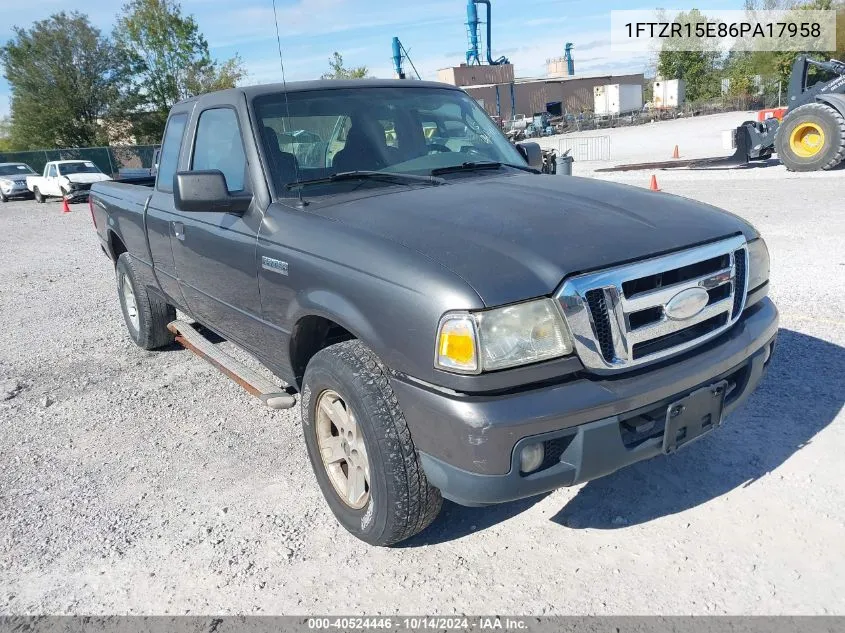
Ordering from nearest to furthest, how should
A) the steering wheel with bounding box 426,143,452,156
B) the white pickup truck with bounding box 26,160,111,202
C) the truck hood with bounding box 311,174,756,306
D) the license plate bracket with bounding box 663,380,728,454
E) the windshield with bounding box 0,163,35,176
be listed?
the truck hood with bounding box 311,174,756,306 → the license plate bracket with bounding box 663,380,728,454 → the steering wheel with bounding box 426,143,452,156 → the white pickup truck with bounding box 26,160,111,202 → the windshield with bounding box 0,163,35,176

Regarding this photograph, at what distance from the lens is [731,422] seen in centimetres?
367

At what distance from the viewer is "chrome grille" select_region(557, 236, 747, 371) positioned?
7.64ft

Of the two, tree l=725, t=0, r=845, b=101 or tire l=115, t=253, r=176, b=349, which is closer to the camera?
tire l=115, t=253, r=176, b=349

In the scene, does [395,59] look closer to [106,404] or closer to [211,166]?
[211,166]

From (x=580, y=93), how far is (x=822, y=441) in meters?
72.1

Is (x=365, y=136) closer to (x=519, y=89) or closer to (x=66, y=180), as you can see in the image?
(x=66, y=180)

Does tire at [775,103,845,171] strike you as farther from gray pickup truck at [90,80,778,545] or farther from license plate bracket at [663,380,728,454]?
license plate bracket at [663,380,728,454]

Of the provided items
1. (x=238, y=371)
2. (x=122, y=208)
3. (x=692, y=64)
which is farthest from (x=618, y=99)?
(x=238, y=371)

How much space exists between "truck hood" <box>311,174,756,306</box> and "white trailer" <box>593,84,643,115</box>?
5469 cm

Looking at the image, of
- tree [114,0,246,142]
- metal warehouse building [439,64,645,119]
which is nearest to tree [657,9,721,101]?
metal warehouse building [439,64,645,119]

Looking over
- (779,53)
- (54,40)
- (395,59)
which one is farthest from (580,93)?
(395,59)

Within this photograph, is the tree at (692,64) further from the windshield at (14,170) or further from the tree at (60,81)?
the windshield at (14,170)

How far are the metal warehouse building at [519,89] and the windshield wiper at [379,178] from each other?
53.6 m

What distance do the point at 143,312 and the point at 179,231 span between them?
1.59 metres
